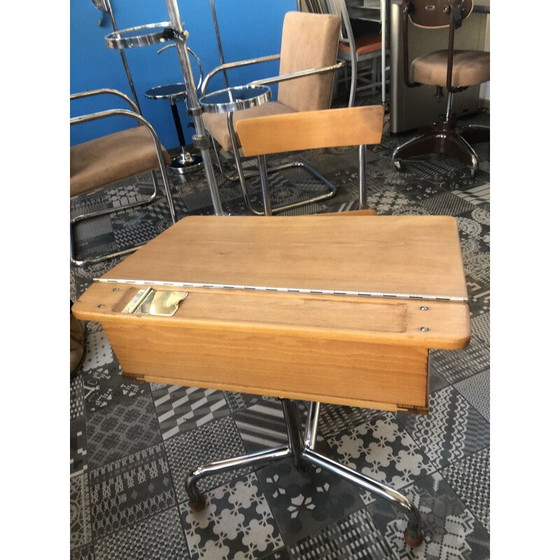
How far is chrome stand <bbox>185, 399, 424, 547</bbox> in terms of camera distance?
1.00 m

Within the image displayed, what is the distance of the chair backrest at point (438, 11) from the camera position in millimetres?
A: 2107

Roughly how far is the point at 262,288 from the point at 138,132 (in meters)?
1.96

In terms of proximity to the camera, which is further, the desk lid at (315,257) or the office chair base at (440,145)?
the office chair base at (440,145)

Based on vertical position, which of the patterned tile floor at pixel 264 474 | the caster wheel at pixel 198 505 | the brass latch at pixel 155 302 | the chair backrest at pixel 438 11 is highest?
the chair backrest at pixel 438 11

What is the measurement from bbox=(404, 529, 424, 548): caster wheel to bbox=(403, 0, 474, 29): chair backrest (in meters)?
2.17

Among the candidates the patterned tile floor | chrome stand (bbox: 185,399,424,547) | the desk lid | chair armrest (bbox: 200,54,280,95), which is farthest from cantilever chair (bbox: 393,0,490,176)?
chrome stand (bbox: 185,399,424,547)

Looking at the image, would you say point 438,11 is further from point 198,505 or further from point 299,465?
point 198,505

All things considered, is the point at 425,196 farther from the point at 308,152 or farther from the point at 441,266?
the point at 441,266

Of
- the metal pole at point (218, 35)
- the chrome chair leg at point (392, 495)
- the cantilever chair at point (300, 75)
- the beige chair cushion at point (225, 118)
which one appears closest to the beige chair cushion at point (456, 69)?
the cantilever chair at point (300, 75)

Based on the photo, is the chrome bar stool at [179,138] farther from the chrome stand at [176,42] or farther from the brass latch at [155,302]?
the brass latch at [155,302]

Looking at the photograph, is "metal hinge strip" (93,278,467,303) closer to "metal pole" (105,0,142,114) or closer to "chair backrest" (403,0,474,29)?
"chair backrest" (403,0,474,29)

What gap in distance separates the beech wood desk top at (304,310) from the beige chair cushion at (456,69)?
190 cm

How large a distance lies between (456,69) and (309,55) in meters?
0.79
